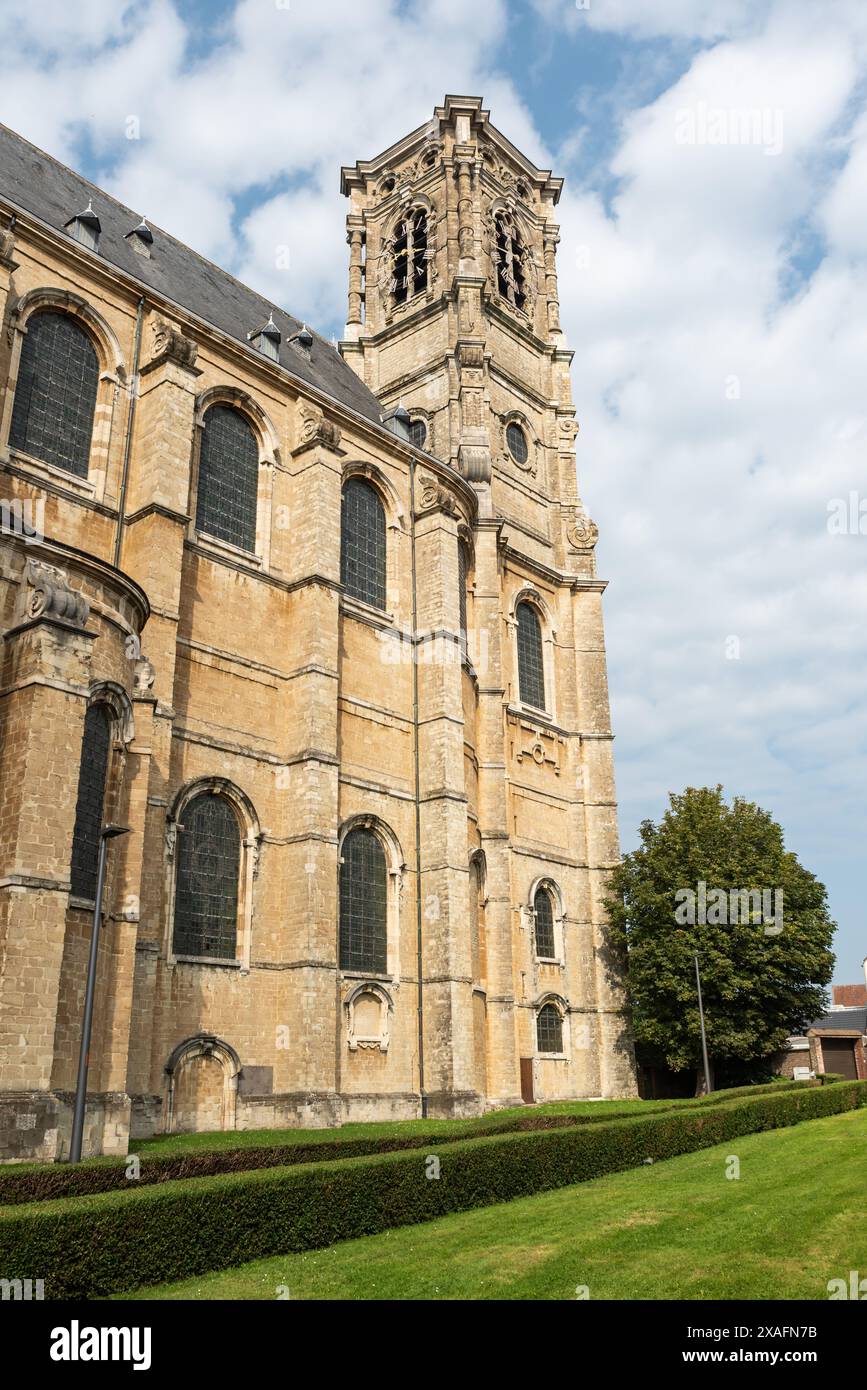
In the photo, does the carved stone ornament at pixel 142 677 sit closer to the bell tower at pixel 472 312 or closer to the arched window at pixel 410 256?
the bell tower at pixel 472 312

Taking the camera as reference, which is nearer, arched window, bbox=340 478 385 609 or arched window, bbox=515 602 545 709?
arched window, bbox=340 478 385 609

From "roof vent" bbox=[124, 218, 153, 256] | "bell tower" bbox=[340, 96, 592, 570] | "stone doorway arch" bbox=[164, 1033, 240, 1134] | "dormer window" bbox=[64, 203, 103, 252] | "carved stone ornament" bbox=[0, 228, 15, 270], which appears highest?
"bell tower" bbox=[340, 96, 592, 570]

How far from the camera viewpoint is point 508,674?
3531cm

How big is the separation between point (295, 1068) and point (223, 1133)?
2657 millimetres

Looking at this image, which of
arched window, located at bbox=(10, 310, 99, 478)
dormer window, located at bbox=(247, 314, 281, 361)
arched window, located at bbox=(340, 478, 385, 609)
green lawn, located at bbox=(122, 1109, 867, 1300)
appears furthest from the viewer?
dormer window, located at bbox=(247, 314, 281, 361)

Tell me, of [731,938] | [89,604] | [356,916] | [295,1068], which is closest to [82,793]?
[89,604]

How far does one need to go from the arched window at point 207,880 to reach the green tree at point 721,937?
1519cm

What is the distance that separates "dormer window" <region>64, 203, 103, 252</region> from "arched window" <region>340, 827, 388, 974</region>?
1551 cm

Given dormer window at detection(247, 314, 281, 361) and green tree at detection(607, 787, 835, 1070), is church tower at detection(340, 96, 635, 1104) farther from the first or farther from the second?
dormer window at detection(247, 314, 281, 361)

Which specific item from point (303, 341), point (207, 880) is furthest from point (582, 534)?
point (207, 880)

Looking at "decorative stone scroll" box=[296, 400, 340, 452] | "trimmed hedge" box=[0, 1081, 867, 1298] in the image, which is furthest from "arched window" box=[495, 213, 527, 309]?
"trimmed hedge" box=[0, 1081, 867, 1298]

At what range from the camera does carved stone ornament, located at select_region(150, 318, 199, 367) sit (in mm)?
23188

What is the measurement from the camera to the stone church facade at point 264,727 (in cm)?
A: 1566

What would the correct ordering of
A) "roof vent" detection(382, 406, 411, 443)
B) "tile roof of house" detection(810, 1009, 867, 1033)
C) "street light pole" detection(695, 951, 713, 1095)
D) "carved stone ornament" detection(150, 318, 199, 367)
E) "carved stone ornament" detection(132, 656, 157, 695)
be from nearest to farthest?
"carved stone ornament" detection(132, 656, 157, 695)
"carved stone ornament" detection(150, 318, 199, 367)
"street light pole" detection(695, 951, 713, 1095)
"roof vent" detection(382, 406, 411, 443)
"tile roof of house" detection(810, 1009, 867, 1033)
